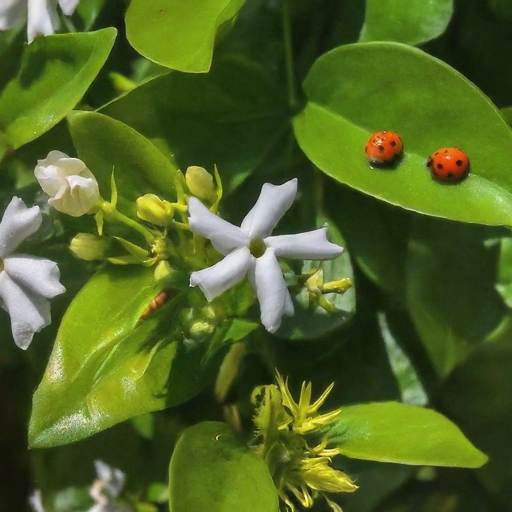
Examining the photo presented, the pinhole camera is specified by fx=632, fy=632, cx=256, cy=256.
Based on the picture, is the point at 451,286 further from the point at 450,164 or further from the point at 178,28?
the point at 178,28

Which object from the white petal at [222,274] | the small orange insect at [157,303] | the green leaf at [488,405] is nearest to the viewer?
the white petal at [222,274]

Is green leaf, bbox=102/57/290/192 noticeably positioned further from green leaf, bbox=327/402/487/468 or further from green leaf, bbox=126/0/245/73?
green leaf, bbox=327/402/487/468

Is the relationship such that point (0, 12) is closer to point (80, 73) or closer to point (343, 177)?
point (80, 73)

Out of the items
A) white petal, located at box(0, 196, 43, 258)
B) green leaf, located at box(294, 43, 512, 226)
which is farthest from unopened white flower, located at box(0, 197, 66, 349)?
green leaf, located at box(294, 43, 512, 226)

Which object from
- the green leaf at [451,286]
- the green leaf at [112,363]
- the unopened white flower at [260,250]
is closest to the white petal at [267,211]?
the unopened white flower at [260,250]

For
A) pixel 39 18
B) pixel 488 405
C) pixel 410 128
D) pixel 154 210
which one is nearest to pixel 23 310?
pixel 154 210

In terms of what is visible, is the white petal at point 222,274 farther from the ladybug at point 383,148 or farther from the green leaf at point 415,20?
the green leaf at point 415,20
